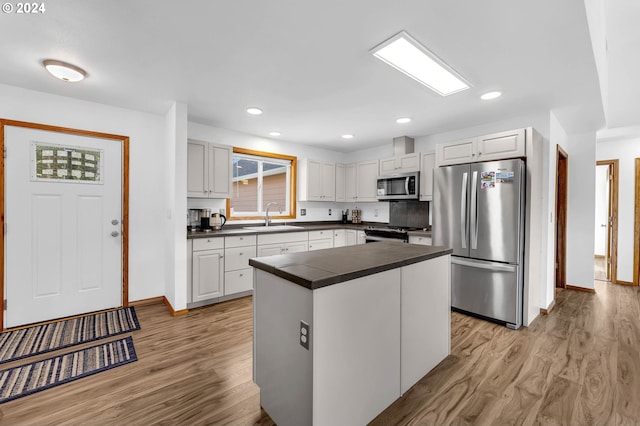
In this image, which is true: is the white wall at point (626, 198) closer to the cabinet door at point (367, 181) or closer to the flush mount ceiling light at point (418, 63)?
the cabinet door at point (367, 181)

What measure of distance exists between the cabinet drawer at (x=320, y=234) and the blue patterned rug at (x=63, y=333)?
2489mm

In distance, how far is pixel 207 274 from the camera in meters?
3.50

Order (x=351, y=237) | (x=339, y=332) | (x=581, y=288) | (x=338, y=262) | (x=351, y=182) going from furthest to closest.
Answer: (x=351, y=182)
(x=351, y=237)
(x=581, y=288)
(x=338, y=262)
(x=339, y=332)

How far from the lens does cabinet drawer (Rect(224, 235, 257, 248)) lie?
12.0ft

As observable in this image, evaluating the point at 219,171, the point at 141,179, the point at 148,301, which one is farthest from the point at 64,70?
the point at 148,301

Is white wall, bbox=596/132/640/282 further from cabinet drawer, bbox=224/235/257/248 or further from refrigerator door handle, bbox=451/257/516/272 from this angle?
cabinet drawer, bbox=224/235/257/248

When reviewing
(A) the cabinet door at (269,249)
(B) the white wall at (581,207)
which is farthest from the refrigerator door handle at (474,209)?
(A) the cabinet door at (269,249)

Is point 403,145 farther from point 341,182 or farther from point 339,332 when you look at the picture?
point 339,332

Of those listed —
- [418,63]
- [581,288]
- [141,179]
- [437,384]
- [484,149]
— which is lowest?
[437,384]

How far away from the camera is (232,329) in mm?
2906

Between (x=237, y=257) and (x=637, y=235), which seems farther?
(x=637, y=235)

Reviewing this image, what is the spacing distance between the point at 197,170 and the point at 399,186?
9.45 ft

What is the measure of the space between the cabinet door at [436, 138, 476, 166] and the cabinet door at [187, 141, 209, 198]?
9.71 feet

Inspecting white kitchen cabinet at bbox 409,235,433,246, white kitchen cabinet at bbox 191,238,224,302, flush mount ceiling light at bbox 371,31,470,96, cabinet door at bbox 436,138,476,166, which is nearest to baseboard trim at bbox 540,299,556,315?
white kitchen cabinet at bbox 409,235,433,246
